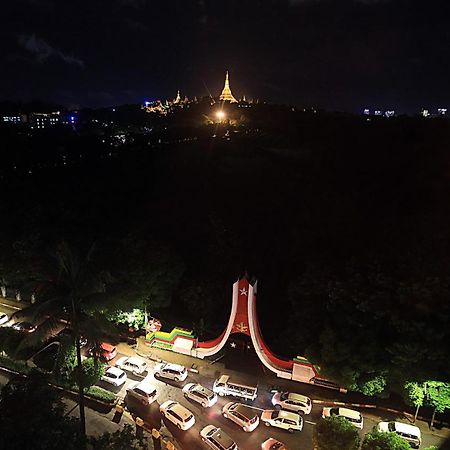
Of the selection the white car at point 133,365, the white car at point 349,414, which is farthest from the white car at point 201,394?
the white car at point 349,414

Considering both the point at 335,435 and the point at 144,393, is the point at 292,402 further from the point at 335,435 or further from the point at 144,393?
the point at 144,393

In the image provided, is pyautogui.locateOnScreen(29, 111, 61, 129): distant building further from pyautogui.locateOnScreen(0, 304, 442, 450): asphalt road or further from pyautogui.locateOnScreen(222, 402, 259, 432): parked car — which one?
pyautogui.locateOnScreen(222, 402, 259, 432): parked car

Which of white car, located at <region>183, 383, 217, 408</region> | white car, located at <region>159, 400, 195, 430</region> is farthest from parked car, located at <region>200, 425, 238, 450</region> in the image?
white car, located at <region>183, 383, 217, 408</region>

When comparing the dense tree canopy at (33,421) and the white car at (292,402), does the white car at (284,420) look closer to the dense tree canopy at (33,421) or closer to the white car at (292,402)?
the white car at (292,402)

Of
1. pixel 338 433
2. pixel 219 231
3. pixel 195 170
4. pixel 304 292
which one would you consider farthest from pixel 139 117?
pixel 338 433

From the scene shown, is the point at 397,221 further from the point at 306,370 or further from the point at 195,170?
the point at 195,170

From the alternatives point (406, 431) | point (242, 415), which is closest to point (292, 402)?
point (242, 415)
